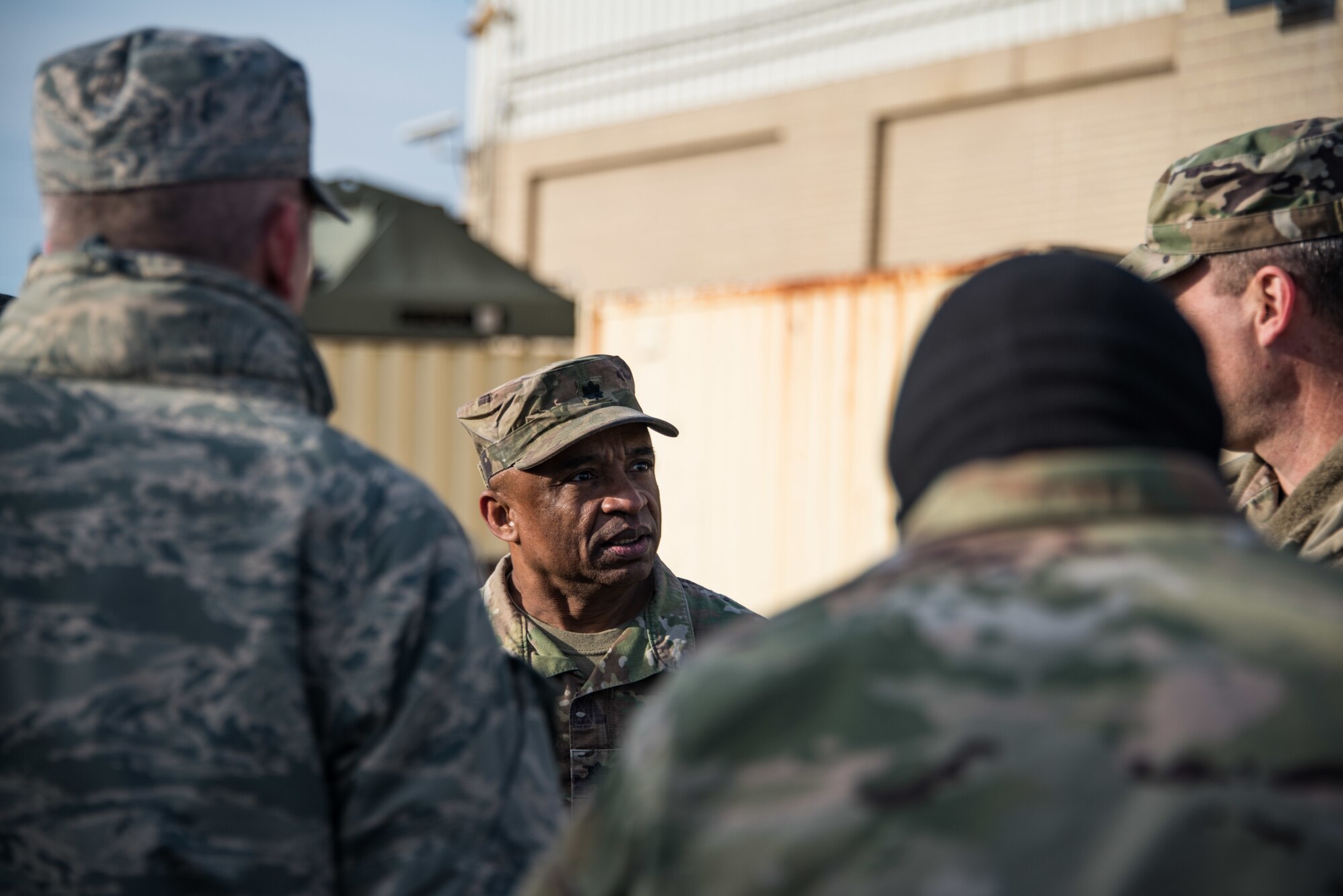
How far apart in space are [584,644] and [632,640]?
165 millimetres

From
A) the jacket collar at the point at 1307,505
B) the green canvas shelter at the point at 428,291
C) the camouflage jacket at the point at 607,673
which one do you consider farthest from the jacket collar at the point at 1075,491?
A: the green canvas shelter at the point at 428,291

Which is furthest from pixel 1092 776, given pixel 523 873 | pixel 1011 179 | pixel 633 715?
pixel 1011 179

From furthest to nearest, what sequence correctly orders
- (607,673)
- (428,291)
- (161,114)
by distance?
(428,291) < (607,673) < (161,114)

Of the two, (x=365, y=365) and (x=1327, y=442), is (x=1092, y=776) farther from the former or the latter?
(x=365, y=365)

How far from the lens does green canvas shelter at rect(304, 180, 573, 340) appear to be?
11.2 m

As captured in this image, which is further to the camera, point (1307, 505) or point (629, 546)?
point (629, 546)

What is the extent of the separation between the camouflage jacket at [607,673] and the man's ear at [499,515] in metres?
0.27

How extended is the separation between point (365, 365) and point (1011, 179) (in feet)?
20.6

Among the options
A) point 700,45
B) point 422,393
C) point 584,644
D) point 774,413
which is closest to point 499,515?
point 584,644

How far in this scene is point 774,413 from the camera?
9039 millimetres

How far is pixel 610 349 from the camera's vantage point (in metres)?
9.77

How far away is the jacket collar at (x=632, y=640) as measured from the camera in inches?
131

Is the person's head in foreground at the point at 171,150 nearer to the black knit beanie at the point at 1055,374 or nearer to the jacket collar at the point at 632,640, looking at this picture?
the black knit beanie at the point at 1055,374

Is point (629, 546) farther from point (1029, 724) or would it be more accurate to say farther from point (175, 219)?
point (1029, 724)
